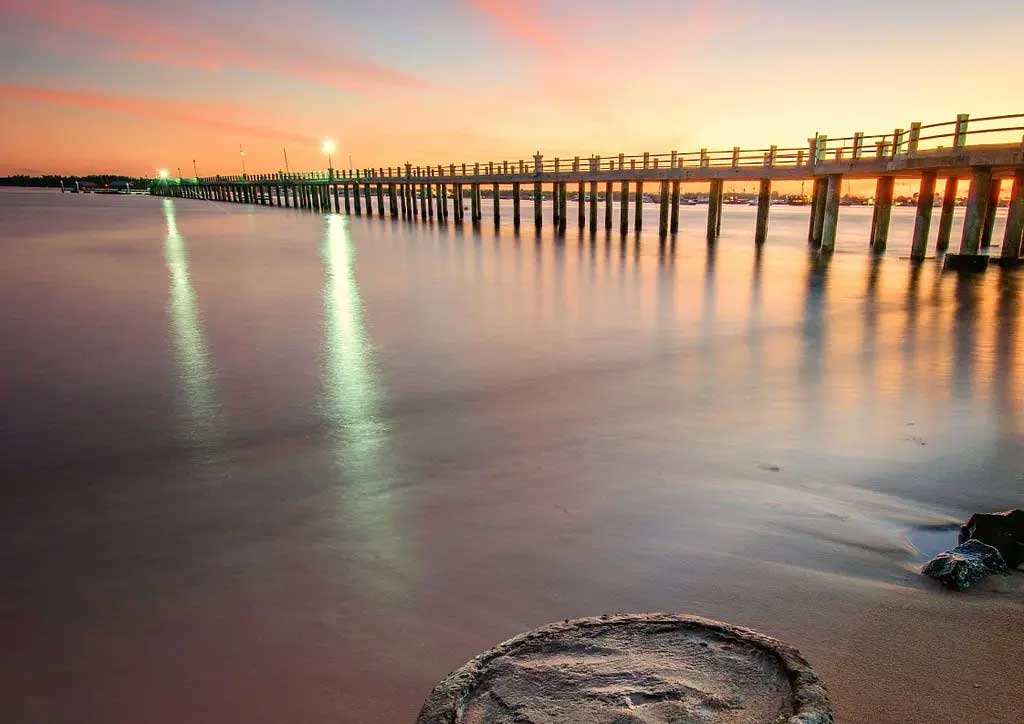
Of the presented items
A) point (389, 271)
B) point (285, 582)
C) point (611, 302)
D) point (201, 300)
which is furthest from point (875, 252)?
point (285, 582)

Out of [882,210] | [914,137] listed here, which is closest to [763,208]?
[882,210]

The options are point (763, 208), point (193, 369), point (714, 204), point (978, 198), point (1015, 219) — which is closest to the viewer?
point (193, 369)

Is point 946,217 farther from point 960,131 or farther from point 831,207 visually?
point 960,131

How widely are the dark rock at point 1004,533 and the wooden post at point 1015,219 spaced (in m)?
15.7

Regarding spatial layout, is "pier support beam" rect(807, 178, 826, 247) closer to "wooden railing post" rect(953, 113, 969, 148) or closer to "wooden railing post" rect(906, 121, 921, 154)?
"wooden railing post" rect(906, 121, 921, 154)

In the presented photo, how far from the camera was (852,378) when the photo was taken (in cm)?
785

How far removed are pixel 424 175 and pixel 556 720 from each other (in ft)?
164

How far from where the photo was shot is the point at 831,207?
76.3 ft

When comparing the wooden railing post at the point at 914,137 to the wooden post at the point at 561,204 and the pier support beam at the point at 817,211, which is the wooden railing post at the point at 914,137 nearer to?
the pier support beam at the point at 817,211

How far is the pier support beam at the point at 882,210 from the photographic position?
23.2 m

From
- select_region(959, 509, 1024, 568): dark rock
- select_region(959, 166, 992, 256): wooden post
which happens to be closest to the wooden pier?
select_region(959, 166, 992, 256): wooden post

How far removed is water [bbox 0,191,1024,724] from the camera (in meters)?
3.03

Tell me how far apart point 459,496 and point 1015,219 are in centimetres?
1836

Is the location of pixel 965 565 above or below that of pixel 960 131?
below
